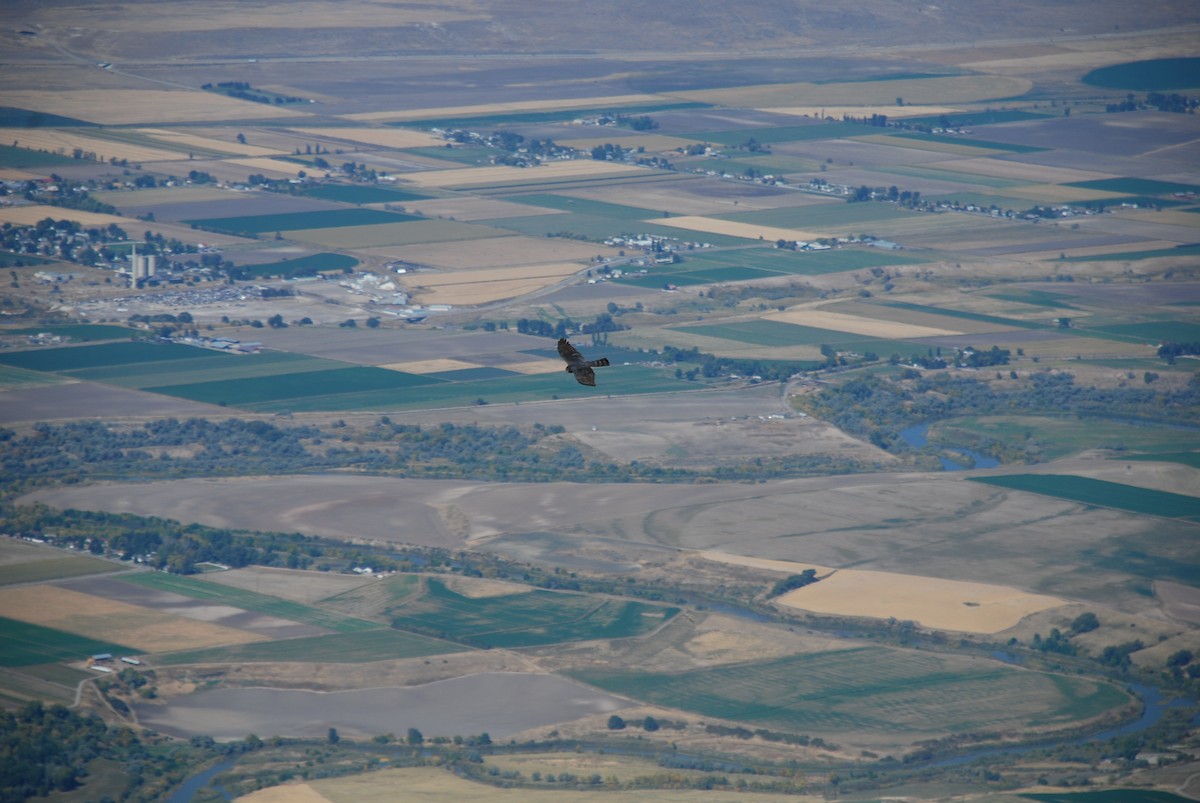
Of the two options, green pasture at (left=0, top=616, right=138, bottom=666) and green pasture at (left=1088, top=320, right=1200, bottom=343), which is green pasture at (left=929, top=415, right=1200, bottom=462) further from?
green pasture at (left=0, top=616, right=138, bottom=666)

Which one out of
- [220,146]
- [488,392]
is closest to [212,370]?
[488,392]

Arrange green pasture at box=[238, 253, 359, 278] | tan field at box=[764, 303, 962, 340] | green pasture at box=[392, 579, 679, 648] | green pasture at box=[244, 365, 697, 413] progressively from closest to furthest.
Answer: green pasture at box=[392, 579, 679, 648]
green pasture at box=[244, 365, 697, 413]
tan field at box=[764, 303, 962, 340]
green pasture at box=[238, 253, 359, 278]

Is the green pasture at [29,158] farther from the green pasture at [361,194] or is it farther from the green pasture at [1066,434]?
the green pasture at [1066,434]

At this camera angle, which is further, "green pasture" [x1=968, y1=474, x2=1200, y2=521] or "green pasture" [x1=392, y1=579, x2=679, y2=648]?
"green pasture" [x1=968, y1=474, x2=1200, y2=521]

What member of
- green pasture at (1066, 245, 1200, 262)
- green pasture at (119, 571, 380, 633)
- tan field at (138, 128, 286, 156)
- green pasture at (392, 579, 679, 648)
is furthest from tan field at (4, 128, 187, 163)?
green pasture at (392, 579, 679, 648)

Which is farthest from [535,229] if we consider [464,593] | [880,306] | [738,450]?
[464,593]

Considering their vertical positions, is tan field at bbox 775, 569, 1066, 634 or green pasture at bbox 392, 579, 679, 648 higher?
tan field at bbox 775, 569, 1066, 634
